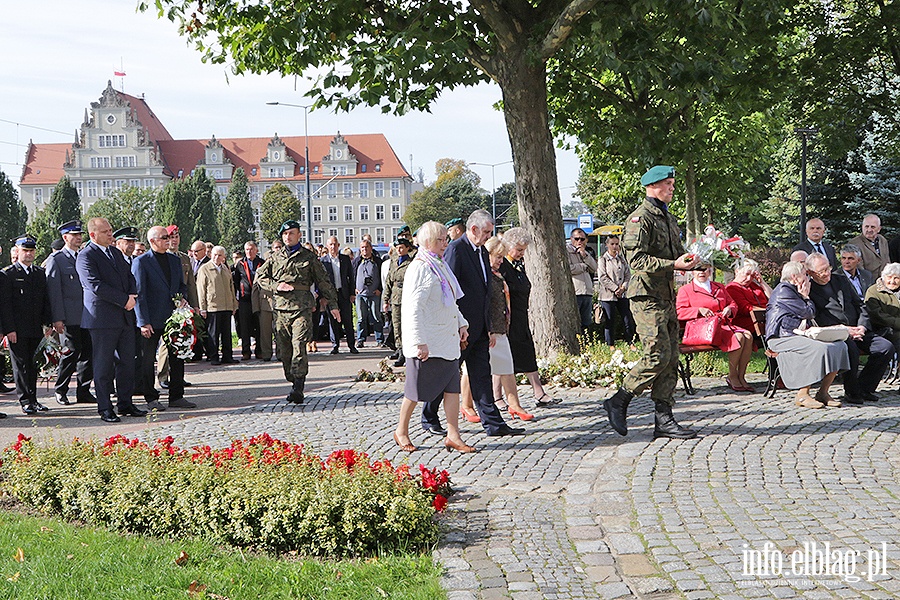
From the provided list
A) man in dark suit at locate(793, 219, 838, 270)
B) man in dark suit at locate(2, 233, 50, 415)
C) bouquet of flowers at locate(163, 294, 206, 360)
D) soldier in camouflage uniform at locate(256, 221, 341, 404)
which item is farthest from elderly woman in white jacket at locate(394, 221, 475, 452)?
man in dark suit at locate(793, 219, 838, 270)

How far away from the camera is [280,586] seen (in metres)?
4.88

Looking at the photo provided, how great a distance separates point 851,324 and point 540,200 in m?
4.09

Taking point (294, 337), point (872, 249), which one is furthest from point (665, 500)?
point (872, 249)

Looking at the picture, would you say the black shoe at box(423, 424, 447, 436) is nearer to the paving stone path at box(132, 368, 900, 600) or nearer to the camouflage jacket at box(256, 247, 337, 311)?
the paving stone path at box(132, 368, 900, 600)

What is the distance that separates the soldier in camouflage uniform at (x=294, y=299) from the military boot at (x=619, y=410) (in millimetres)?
3891

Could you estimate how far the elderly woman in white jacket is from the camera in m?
7.81

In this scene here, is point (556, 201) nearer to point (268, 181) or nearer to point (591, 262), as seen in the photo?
point (591, 262)

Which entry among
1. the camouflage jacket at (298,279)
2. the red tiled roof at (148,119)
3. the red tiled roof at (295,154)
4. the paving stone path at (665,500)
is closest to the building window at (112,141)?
the red tiled roof at (148,119)

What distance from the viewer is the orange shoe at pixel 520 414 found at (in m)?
9.38

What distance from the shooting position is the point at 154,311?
459 inches

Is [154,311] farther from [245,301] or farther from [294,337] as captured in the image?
[245,301]

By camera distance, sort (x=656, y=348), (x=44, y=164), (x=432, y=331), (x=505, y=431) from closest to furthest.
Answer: (x=432, y=331)
(x=656, y=348)
(x=505, y=431)
(x=44, y=164)

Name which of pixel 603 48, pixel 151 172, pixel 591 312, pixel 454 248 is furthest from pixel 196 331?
pixel 151 172

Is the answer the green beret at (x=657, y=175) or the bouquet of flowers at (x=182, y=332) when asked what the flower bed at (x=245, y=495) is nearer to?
the green beret at (x=657, y=175)
